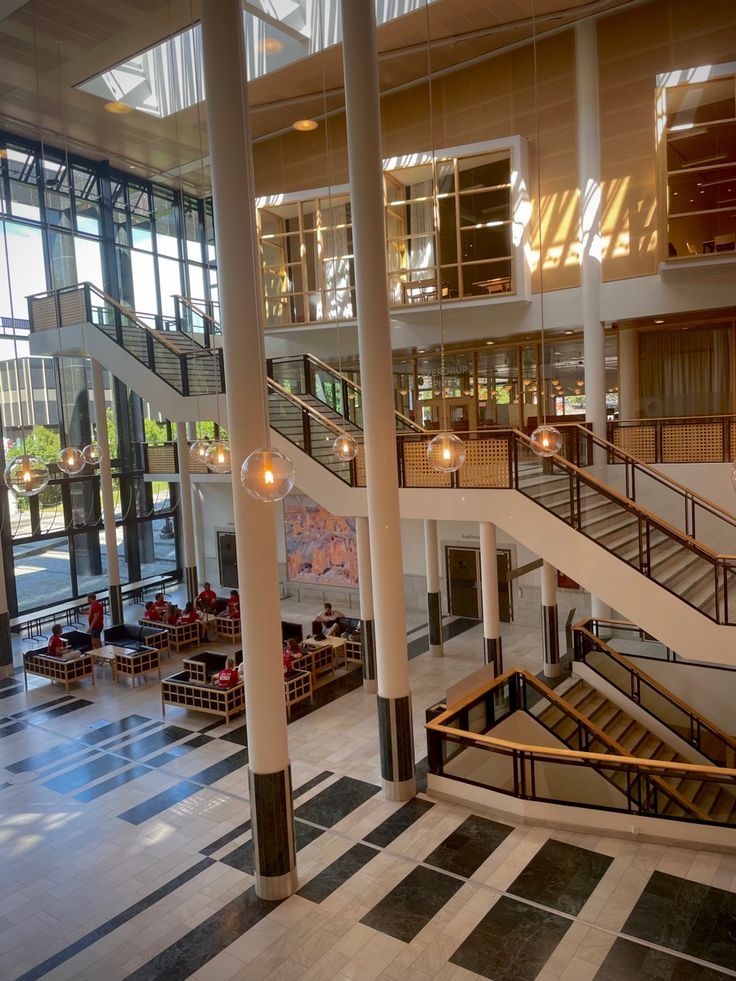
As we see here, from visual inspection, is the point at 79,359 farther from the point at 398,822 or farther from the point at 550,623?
the point at 398,822

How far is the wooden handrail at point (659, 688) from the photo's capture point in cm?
1066

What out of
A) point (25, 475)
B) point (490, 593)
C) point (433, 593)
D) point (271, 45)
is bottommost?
point (433, 593)

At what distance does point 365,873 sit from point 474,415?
11807 mm

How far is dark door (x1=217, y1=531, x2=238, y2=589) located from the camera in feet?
71.2

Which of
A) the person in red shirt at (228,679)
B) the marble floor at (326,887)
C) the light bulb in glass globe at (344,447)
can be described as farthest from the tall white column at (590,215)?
the person in red shirt at (228,679)

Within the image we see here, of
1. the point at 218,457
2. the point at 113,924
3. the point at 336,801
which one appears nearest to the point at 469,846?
the point at 336,801

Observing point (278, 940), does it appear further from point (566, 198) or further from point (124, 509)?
point (124, 509)

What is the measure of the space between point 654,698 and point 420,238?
9.67 metres

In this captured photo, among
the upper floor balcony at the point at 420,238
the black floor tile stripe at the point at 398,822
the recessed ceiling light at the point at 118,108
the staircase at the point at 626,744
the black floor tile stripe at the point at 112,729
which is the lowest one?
the staircase at the point at 626,744

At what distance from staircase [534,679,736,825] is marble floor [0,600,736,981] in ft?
6.19

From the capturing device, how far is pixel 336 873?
7.32 meters

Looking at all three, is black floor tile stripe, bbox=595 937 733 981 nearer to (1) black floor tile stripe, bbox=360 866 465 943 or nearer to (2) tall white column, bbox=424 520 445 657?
(1) black floor tile stripe, bbox=360 866 465 943

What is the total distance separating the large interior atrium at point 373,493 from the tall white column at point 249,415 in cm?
4

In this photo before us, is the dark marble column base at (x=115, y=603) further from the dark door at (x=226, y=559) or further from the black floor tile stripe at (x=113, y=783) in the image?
the black floor tile stripe at (x=113, y=783)
